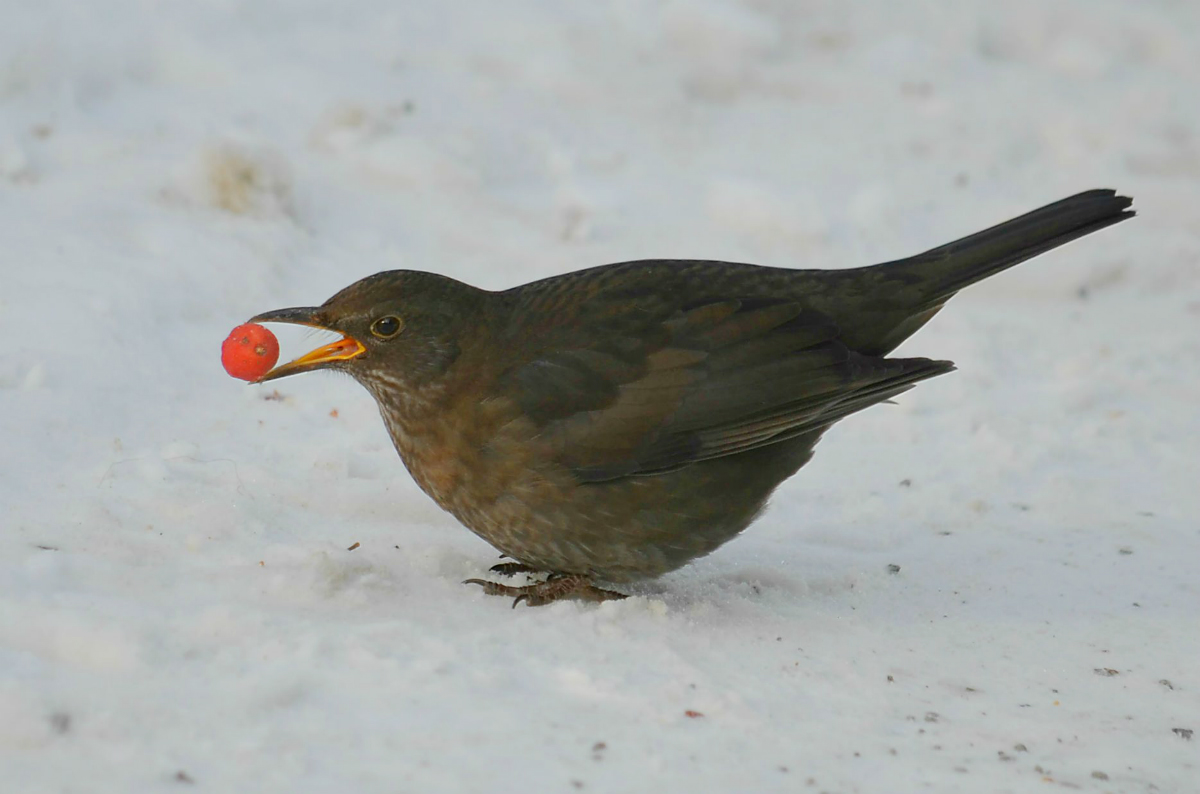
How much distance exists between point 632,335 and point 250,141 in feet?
10.2

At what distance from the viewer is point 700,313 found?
14.3 ft

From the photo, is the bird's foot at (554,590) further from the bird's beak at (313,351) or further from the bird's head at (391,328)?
the bird's beak at (313,351)

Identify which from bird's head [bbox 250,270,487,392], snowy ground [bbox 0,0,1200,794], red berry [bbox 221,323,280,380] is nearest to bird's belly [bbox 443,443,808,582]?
snowy ground [bbox 0,0,1200,794]

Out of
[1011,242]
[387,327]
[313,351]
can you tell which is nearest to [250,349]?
[313,351]

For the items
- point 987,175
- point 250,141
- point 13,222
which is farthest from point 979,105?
point 13,222

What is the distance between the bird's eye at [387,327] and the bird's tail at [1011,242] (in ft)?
5.30

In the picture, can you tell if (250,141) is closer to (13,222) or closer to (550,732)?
(13,222)

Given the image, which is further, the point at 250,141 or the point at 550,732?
the point at 250,141

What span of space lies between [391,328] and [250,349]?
1.53ft

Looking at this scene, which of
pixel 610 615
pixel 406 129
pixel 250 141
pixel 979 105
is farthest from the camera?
pixel 979 105

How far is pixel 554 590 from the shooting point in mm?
→ 4262

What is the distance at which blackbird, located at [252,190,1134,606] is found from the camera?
13.6 ft

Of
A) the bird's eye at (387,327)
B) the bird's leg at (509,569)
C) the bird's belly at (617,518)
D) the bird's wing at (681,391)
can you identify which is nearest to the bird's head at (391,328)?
the bird's eye at (387,327)

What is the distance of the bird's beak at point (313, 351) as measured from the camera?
14.1 ft
